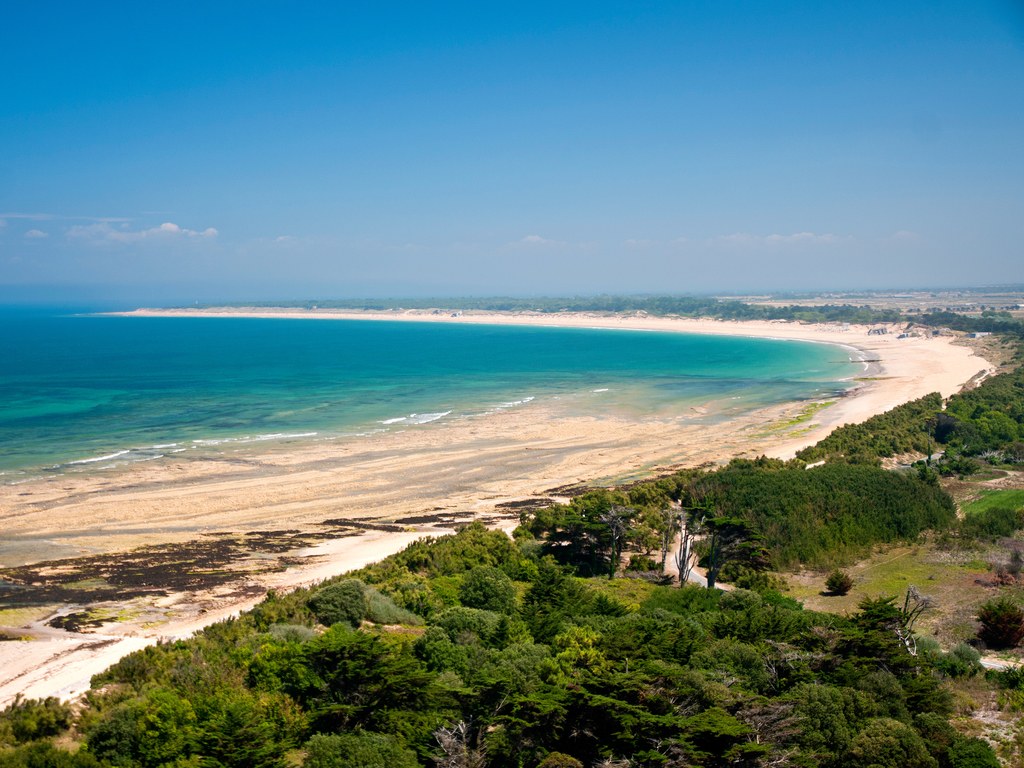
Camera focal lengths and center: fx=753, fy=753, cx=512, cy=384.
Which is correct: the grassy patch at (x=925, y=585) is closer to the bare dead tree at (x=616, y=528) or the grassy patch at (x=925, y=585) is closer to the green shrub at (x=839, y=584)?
the green shrub at (x=839, y=584)

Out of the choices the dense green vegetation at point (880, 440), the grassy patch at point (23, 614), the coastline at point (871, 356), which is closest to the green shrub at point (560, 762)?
the grassy patch at point (23, 614)

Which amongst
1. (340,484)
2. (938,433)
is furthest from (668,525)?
(938,433)

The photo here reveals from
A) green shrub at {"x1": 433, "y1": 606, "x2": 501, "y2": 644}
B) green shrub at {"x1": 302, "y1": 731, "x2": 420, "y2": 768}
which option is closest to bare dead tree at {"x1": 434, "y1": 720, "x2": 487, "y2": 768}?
green shrub at {"x1": 302, "y1": 731, "x2": 420, "y2": 768}

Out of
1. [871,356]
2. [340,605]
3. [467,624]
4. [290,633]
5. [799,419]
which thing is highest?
[871,356]

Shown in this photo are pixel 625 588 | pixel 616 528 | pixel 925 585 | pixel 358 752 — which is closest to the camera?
pixel 358 752

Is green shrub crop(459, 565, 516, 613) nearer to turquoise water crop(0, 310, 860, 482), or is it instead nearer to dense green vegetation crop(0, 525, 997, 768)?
dense green vegetation crop(0, 525, 997, 768)

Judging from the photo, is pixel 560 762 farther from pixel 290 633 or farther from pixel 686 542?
pixel 686 542

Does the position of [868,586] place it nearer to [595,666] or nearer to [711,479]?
[711,479]

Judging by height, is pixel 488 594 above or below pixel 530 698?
below

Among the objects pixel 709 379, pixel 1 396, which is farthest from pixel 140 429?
pixel 709 379
